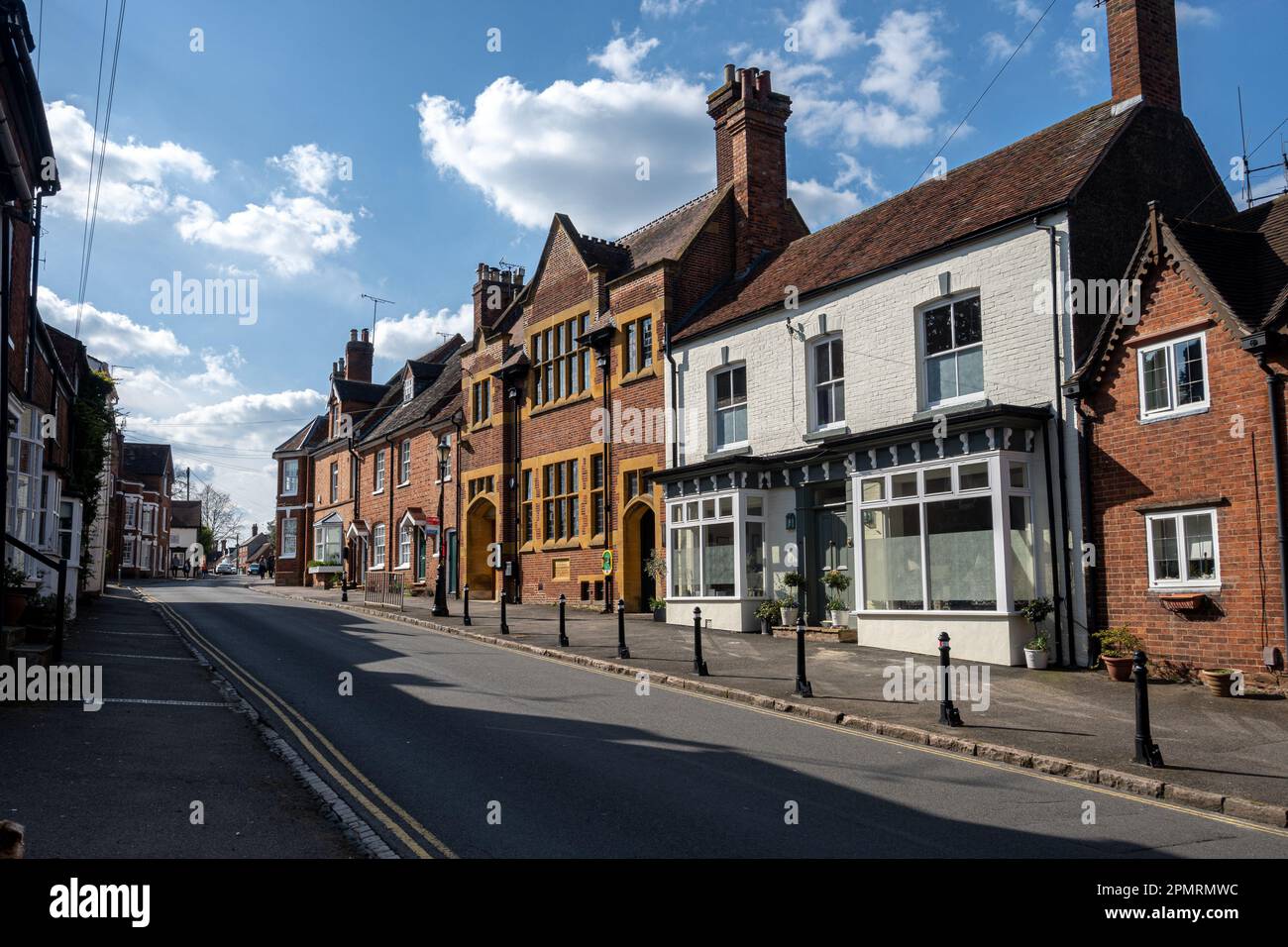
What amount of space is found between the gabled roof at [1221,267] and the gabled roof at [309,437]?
4503cm

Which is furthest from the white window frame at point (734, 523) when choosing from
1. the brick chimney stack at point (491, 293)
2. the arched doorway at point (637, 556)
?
the brick chimney stack at point (491, 293)

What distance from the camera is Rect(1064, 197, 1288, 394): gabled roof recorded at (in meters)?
13.0

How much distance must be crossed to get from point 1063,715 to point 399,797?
299 inches

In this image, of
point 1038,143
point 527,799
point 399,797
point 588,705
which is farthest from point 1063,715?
point 1038,143

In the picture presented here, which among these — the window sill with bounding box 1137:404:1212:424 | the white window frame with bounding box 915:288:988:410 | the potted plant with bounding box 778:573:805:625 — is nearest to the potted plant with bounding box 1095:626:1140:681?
the window sill with bounding box 1137:404:1212:424

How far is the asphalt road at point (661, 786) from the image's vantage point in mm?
6348

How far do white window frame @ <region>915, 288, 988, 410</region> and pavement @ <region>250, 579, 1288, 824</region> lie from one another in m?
4.48

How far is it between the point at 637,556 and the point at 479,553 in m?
9.84

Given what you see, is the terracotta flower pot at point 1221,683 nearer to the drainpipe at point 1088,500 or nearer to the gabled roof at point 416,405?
the drainpipe at point 1088,500

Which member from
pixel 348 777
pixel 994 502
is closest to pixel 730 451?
pixel 994 502

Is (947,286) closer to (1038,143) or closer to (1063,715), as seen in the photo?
(1038,143)

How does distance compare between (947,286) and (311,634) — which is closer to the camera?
(947,286)
